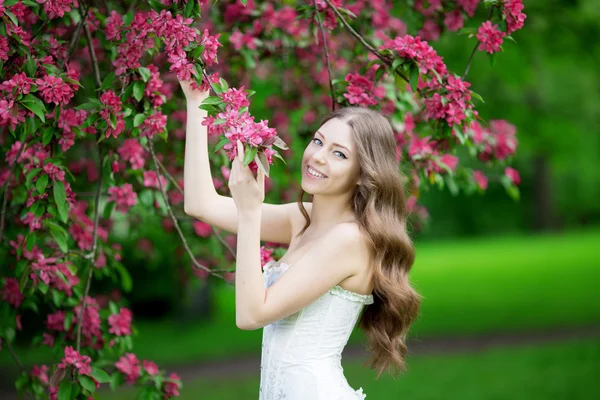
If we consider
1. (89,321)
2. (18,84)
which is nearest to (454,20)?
(18,84)

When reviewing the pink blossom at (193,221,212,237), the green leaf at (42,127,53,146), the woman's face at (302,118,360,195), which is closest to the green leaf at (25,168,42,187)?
the green leaf at (42,127,53,146)

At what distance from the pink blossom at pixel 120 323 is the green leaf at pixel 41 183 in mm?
824

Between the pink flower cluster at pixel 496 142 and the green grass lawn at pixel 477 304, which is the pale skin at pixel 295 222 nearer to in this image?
the pink flower cluster at pixel 496 142

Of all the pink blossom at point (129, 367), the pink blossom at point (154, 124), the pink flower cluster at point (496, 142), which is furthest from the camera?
the pink flower cluster at point (496, 142)

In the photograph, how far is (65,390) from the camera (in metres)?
2.76

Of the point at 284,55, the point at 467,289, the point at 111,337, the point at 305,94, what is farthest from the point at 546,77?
the point at 111,337

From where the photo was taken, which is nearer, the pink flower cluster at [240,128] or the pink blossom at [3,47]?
the pink flower cluster at [240,128]

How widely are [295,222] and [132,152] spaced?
758 mm

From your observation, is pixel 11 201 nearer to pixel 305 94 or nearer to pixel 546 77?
pixel 305 94

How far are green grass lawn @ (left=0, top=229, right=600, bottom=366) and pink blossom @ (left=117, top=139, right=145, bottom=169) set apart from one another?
3763 mm

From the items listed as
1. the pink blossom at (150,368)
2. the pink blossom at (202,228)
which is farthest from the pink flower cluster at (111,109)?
the pink blossom at (202,228)

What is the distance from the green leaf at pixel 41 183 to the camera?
260 cm

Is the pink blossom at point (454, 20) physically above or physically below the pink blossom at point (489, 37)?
above

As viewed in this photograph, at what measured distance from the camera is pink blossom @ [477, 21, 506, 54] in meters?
2.86
